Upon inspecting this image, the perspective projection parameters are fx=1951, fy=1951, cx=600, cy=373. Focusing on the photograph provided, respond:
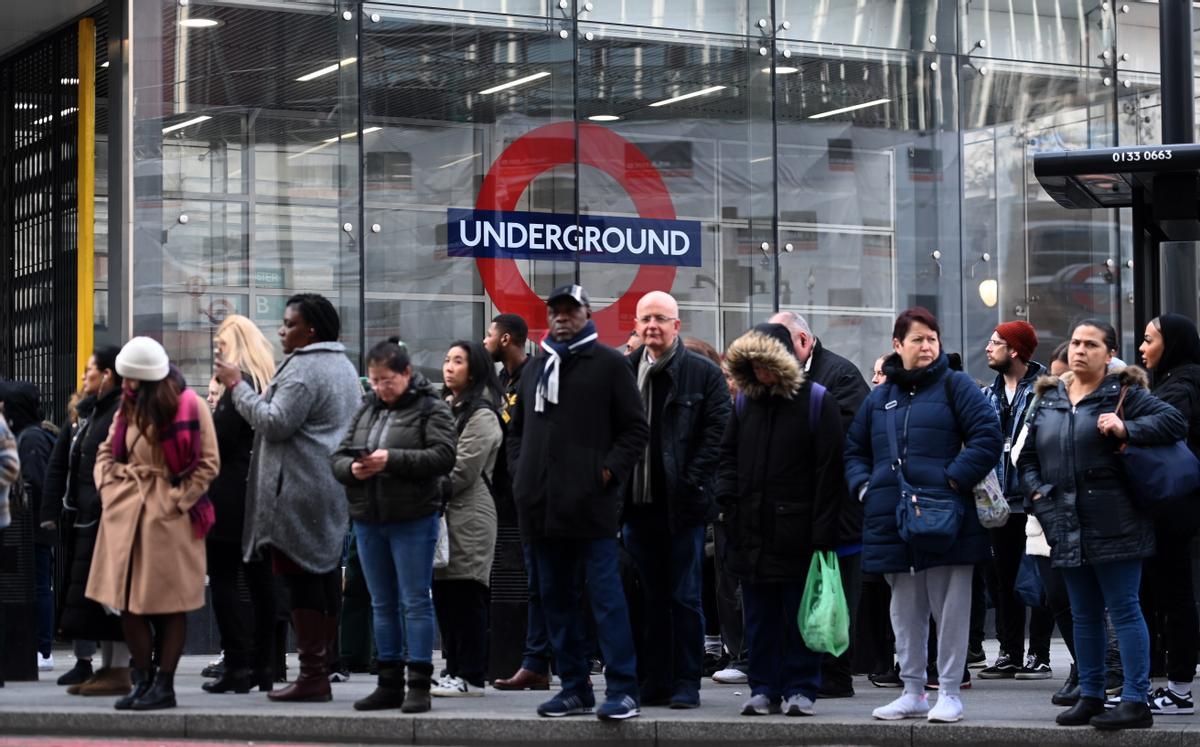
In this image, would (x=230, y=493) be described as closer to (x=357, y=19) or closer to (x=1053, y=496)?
(x=1053, y=496)

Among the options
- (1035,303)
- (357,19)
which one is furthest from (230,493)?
(1035,303)

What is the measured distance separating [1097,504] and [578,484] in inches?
92.8

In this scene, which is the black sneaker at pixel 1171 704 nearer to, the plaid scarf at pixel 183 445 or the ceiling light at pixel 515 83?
the plaid scarf at pixel 183 445

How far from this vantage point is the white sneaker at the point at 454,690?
10477mm

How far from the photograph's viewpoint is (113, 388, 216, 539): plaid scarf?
9648mm

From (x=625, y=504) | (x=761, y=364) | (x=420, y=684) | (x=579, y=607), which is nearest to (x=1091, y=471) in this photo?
(x=761, y=364)

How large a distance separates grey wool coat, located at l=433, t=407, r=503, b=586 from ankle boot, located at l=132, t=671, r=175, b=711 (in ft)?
5.24

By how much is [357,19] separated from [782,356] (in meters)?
7.44

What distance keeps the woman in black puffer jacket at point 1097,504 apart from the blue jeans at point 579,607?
198 cm

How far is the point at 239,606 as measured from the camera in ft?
34.3

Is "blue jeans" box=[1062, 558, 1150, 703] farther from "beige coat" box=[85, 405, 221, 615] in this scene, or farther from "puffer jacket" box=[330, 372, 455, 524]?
"beige coat" box=[85, 405, 221, 615]

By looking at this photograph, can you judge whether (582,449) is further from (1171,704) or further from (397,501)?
(1171,704)

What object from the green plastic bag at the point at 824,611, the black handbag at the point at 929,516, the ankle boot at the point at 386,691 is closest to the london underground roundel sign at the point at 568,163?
the ankle boot at the point at 386,691

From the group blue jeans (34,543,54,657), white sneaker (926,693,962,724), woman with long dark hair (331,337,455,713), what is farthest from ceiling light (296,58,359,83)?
white sneaker (926,693,962,724)
